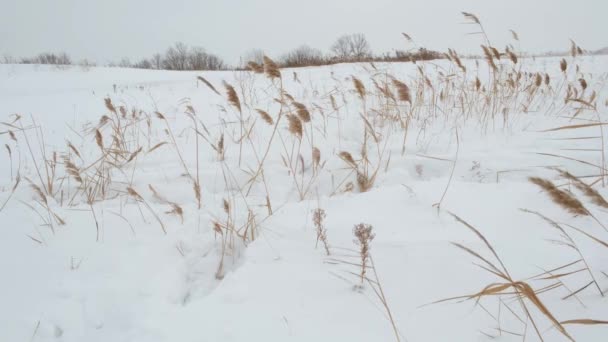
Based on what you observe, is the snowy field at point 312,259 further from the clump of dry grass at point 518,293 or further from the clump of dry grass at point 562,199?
the clump of dry grass at point 562,199

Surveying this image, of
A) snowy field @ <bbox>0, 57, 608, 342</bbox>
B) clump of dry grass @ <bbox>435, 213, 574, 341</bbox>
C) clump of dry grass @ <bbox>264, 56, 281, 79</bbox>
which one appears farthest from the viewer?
clump of dry grass @ <bbox>264, 56, 281, 79</bbox>

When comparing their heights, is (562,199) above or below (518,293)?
above

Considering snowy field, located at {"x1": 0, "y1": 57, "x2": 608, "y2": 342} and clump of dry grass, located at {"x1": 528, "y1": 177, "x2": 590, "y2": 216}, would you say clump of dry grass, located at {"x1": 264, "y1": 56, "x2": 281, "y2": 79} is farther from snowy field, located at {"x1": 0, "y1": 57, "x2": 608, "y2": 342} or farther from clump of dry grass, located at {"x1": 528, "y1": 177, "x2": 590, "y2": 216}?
clump of dry grass, located at {"x1": 528, "y1": 177, "x2": 590, "y2": 216}

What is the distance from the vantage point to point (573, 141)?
206 centimetres

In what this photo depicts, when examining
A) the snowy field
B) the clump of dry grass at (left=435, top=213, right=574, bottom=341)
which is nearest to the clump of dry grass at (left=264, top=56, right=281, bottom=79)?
the snowy field

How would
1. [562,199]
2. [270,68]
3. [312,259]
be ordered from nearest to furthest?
[562,199], [312,259], [270,68]

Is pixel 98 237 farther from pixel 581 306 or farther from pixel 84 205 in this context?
pixel 581 306

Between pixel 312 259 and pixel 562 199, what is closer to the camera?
pixel 562 199

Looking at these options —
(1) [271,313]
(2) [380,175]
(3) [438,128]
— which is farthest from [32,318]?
(3) [438,128]

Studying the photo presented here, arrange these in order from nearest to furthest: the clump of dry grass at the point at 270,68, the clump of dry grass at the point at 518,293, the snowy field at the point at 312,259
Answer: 1. the clump of dry grass at the point at 518,293
2. the snowy field at the point at 312,259
3. the clump of dry grass at the point at 270,68

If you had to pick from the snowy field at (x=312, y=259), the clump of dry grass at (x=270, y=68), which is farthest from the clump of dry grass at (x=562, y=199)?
the clump of dry grass at (x=270, y=68)

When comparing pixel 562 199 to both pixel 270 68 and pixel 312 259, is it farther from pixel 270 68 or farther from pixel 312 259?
pixel 270 68

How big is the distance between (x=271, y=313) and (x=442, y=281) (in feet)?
1.65

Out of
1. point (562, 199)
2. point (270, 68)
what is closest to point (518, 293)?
point (562, 199)
